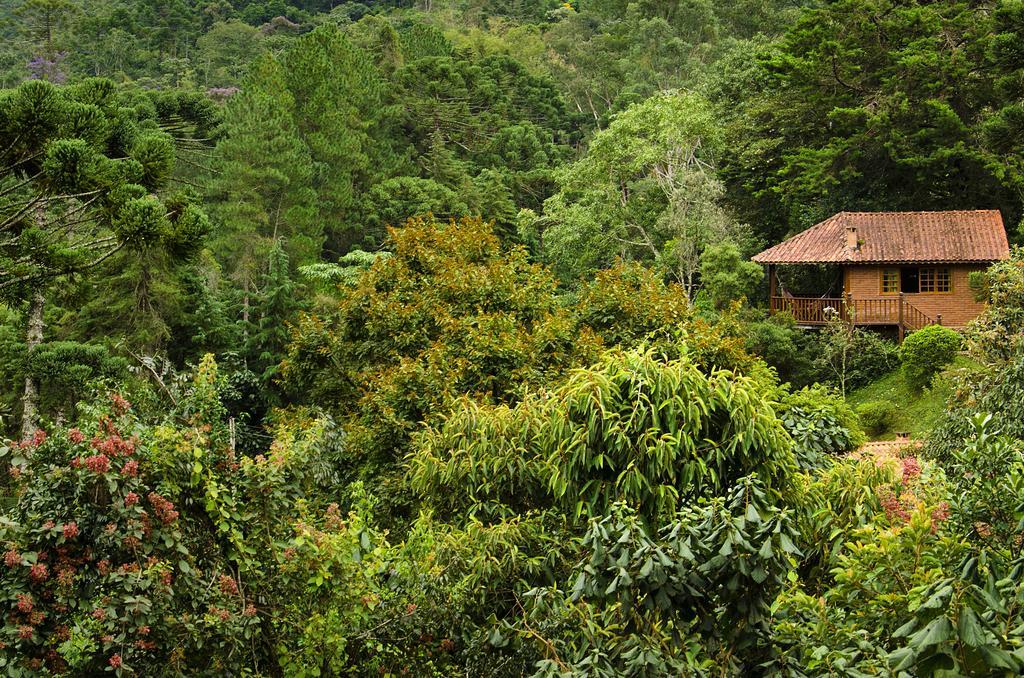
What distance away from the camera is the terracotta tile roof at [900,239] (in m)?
30.5

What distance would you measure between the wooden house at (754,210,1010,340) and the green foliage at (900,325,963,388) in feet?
8.98

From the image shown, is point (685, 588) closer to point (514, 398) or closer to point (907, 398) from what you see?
point (514, 398)

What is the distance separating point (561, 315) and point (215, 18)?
232 ft

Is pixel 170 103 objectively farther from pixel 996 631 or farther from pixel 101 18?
pixel 101 18

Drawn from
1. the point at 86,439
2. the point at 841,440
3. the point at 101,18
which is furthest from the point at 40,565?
the point at 101,18

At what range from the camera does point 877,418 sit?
88.3 feet

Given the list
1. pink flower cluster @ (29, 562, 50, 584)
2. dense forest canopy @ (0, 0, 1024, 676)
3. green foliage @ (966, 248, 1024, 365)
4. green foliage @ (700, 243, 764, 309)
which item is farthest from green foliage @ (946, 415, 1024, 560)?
green foliage @ (700, 243, 764, 309)

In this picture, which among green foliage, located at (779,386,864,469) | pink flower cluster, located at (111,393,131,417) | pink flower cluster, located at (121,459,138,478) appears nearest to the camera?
pink flower cluster, located at (121,459,138,478)

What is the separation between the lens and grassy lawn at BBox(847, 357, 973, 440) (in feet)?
83.5

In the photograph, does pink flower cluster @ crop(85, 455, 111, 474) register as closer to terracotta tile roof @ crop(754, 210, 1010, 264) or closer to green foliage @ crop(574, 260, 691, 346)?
green foliage @ crop(574, 260, 691, 346)

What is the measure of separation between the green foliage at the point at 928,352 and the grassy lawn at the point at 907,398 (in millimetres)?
435

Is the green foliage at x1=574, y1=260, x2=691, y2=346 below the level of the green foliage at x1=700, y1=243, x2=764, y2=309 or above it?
above

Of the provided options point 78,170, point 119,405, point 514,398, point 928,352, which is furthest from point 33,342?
point 928,352

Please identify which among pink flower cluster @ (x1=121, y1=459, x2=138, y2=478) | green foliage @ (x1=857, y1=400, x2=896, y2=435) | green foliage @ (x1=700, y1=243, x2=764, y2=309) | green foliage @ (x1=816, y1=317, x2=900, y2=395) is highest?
pink flower cluster @ (x1=121, y1=459, x2=138, y2=478)
